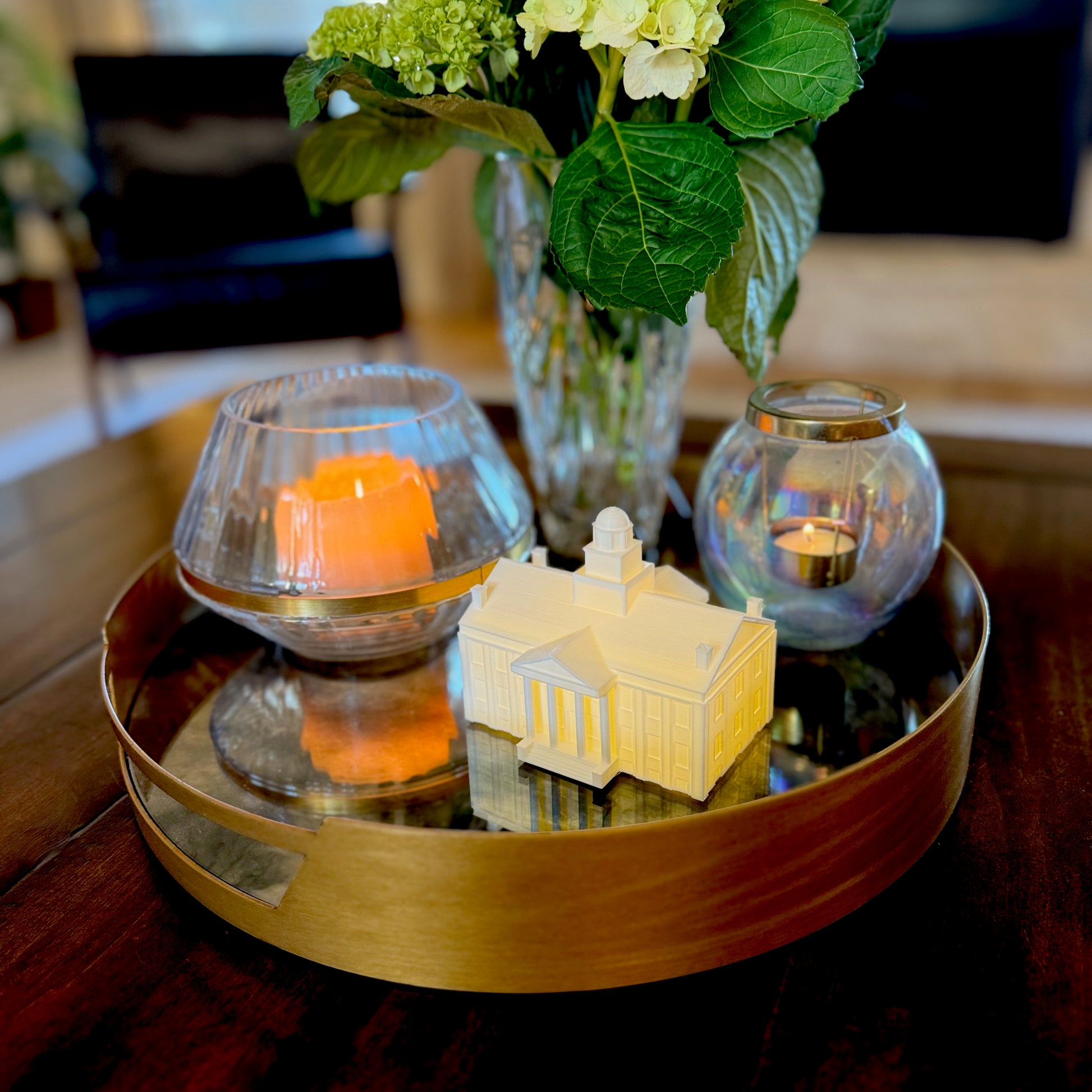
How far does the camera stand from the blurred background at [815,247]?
2.08 m

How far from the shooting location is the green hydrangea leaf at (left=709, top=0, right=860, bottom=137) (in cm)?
46

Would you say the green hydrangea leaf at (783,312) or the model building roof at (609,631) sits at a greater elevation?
the green hydrangea leaf at (783,312)

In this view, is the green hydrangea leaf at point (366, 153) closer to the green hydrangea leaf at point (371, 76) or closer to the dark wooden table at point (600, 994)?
the green hydrangea leaf at point (371, 76)

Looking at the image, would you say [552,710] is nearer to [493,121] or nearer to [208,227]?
[493,121]

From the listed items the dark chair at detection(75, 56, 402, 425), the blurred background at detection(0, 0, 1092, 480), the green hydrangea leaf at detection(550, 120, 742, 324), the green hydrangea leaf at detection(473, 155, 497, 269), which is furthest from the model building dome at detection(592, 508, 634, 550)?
the dark chair at detection(75, 56, 402, 425)

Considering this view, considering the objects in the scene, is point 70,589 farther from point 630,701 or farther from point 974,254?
point 974,254

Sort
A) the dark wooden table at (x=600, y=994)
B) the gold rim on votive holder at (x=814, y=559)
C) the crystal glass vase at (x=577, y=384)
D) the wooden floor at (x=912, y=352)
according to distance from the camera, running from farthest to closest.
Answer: the wooden floor at (x=912, y=352) → the crystal glass vase at (x=577, y=384) → the gold rim on votive holder at (x=814, y=559) → the dark wooden table at (x=600, y=994)

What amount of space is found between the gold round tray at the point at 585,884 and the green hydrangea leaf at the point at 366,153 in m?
0.41

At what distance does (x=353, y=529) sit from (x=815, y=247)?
Answer: 2.18m

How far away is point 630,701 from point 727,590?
0.19 metres

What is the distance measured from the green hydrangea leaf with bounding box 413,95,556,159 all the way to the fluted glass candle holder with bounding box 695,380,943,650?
19 cm

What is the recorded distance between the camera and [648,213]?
0.49 metres

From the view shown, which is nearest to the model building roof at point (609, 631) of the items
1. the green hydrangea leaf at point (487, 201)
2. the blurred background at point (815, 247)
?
the green hydrangea leaf at point (487, 201)

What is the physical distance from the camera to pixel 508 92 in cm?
57
